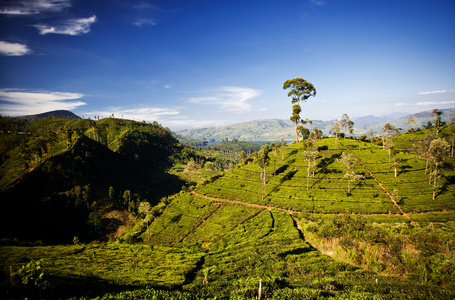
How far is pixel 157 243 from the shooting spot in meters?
62.5

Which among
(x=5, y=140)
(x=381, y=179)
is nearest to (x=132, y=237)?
(x=381, y=179)

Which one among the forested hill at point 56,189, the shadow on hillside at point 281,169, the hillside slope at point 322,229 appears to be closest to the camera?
the hillside slope at point 322,229

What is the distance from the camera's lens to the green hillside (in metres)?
22.0

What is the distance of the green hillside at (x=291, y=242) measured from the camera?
22.0 m

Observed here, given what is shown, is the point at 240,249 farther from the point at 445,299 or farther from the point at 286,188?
the point at 286,188

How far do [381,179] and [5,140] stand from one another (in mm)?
241674

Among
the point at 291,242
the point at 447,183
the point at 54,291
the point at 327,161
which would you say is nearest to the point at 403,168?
the point at 447,183

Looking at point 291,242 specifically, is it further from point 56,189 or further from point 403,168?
point 56,189

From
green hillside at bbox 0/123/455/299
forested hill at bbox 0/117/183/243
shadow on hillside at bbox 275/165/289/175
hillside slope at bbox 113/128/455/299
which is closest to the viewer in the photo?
green hillside at bbox 0/123/455/299

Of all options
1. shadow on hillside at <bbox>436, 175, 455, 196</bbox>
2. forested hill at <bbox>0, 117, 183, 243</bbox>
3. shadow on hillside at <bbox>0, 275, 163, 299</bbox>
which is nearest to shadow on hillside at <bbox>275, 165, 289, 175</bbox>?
shadow on hillside at <bbox>436, 175, 455, 196</bbox>

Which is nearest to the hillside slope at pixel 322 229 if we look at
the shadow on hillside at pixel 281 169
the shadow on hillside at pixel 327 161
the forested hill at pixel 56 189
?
the shadow on hillside at pixel 327 161

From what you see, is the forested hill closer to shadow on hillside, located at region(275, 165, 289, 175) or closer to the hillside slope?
the hillside slope

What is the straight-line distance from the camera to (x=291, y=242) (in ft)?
→ 138

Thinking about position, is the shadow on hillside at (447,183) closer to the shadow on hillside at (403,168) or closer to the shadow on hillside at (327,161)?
the shadow on hillside at (403,168)
